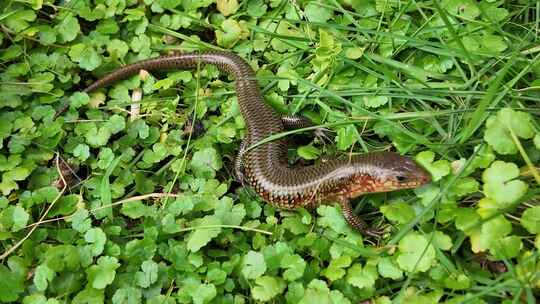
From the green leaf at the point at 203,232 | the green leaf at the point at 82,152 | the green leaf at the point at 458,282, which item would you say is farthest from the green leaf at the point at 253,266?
the green leaf at the point at 82,152

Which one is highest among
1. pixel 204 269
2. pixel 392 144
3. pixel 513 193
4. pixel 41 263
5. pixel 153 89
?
pixel 513 193

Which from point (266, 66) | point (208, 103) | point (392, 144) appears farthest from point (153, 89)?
point (392, 144)

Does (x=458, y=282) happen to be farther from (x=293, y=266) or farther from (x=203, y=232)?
(x=203, y=232)

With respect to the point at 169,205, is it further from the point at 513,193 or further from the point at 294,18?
the point at 513,193

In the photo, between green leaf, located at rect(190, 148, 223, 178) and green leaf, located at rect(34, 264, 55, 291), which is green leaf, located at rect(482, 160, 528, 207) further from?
green leaf, located at rect(34, 264, 55, 291)

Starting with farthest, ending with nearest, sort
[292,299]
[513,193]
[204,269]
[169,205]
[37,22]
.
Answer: [37,22], [169,205], [204,269], [292,299], [513,193]

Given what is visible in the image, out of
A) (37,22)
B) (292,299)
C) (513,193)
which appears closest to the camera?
(513,193)

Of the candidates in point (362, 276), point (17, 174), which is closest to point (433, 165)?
point (362, 276)
